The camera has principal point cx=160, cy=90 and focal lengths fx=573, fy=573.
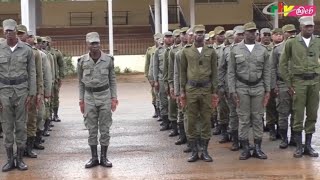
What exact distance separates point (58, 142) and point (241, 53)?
4.12m

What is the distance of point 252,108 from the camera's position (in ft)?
28.2

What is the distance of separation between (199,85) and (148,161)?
141 cm

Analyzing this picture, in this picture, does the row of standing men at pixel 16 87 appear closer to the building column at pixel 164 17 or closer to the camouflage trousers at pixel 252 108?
the camouflage trousers at pixel 252 108

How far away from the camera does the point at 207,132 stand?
8.62 m

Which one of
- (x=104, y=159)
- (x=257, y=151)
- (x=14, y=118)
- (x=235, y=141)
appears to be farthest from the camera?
(x=235, y=141)

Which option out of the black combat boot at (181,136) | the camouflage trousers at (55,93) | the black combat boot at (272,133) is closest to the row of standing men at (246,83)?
the black combat boot at (181,136)

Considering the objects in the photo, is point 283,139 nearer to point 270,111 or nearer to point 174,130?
point 270,111

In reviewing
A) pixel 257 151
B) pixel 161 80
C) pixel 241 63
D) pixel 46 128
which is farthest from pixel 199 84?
pixel 46 128

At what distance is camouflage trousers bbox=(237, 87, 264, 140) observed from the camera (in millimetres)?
8539

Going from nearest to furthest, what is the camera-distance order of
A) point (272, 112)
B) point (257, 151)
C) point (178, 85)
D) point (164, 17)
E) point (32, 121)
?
point (257, 151) → point (178, 85) → point (32, 121) → point (272, 112) → point (164, 17)

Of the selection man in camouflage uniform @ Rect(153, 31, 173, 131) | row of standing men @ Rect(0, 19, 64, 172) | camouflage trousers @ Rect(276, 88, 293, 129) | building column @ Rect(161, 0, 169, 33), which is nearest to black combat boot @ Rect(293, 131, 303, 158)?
camouflage trousers @ Rect(276, 88, 293, 129)

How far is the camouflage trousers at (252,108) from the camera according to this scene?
8.54 meters

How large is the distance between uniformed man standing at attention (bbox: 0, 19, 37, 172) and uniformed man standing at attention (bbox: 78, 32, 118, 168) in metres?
0.73

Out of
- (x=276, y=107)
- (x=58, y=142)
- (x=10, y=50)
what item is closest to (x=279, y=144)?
(x=276, y=107)
